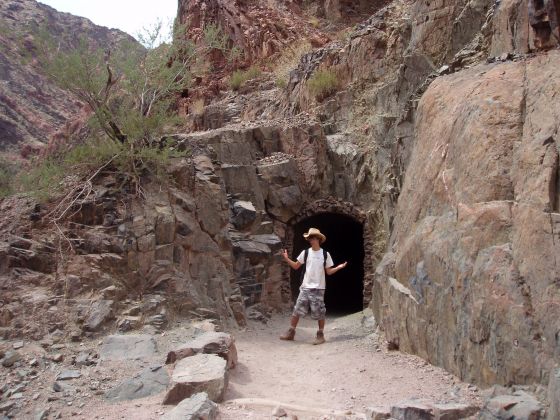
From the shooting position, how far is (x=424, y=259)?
553 centimetres

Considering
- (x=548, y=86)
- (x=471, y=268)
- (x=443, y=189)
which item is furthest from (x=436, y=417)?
(x=548, y=86)

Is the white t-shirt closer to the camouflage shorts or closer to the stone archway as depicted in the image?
the camouflage shorts

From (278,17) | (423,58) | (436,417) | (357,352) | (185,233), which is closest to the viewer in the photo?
(436,417)

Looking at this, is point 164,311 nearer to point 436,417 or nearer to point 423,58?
point 436,417

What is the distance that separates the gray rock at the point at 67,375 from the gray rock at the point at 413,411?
3055 mm

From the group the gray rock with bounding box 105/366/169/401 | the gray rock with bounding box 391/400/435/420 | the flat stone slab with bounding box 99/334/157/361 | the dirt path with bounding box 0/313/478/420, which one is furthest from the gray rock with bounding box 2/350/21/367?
the gray rock with bounding box 391/400/435/420

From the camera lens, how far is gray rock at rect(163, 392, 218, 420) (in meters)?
3.87

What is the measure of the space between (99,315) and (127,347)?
27.9 inches

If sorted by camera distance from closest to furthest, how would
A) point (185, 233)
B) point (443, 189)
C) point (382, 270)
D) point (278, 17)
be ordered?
point (443, 189) < point (382, 270) < point (185, 233) < point (278, 17)

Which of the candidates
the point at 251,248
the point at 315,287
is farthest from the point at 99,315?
the point at 251,248

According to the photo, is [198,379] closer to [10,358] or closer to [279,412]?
[279,412]

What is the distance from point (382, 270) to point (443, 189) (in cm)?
184

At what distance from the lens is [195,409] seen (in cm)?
394

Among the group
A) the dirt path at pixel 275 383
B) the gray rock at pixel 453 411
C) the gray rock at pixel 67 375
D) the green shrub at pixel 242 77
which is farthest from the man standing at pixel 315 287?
the green shrub at pixel 242 77
